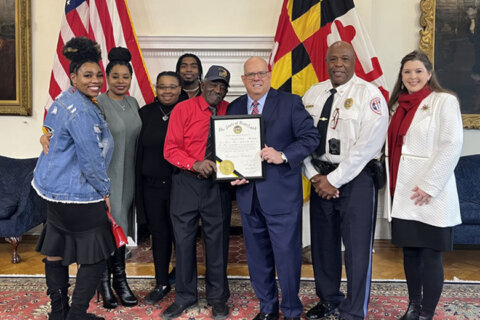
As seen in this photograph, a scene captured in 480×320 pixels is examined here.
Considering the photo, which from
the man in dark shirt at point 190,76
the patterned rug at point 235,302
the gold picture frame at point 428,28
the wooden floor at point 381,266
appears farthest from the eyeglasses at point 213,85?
the gold picture frame at point 428,28

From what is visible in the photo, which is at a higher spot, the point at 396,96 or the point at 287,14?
the point at 287,14

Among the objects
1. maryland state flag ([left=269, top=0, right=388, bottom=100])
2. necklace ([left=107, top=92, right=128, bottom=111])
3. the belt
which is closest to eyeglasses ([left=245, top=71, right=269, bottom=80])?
the belt

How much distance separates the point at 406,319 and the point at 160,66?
10.2 feet

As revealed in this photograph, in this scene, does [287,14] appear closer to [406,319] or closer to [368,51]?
[368,51]

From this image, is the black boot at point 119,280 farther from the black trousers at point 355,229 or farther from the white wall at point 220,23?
the white wall at point 220,23

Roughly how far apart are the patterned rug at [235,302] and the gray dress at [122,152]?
52 centimetres

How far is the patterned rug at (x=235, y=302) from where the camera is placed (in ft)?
9.02

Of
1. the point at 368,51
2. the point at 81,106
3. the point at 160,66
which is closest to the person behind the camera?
the point at 81,106

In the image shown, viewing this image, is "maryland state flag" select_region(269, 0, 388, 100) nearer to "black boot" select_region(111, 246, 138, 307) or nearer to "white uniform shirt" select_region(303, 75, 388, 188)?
"white uniform shirt" select_region(303, 75, 388, 188)

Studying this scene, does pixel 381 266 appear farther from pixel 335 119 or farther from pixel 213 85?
pixel 213 85

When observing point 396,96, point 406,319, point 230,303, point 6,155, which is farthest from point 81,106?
point 6,155

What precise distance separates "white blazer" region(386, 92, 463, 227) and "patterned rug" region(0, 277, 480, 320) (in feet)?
2.48

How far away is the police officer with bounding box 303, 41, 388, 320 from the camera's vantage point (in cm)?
243

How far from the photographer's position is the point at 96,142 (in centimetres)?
229
